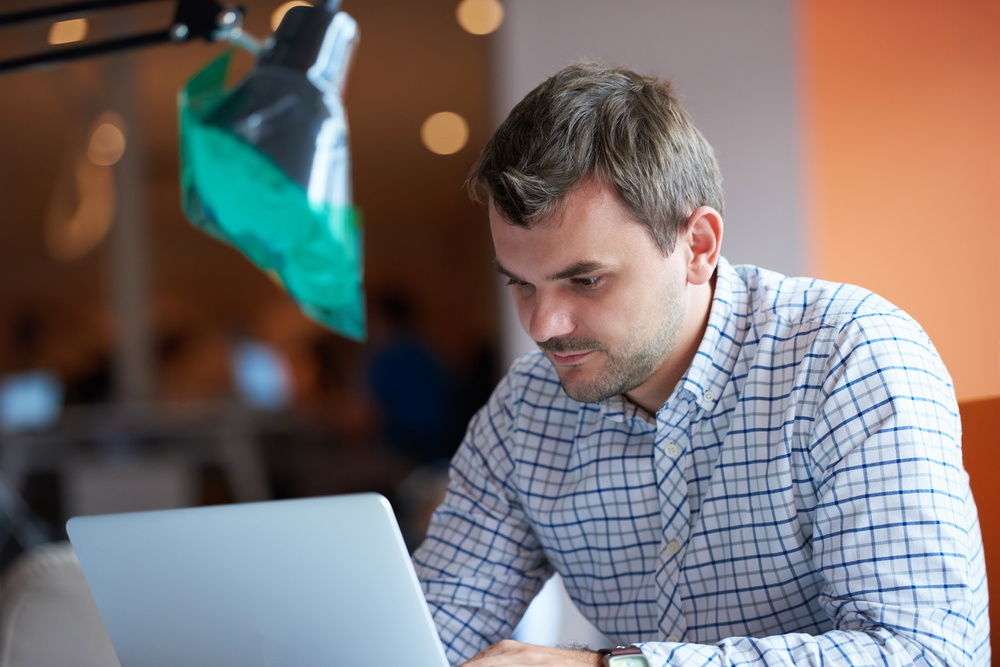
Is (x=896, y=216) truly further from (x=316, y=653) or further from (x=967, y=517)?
(x=316, y=653)

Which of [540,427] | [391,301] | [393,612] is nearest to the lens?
[393,612]

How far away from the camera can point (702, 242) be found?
4.37 feet

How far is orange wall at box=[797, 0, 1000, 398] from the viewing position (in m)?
1.49

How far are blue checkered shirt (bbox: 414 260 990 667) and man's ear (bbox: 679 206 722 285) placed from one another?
0.04 meters

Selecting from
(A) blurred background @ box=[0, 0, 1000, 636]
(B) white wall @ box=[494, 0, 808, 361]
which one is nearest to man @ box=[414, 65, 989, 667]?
(B) white wall @ box=[494, 0, 808, 361]

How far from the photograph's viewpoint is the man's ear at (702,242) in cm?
132

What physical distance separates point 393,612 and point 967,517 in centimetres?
70

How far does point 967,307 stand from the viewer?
1514 millimetres

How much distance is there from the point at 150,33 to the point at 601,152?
22.6 inches

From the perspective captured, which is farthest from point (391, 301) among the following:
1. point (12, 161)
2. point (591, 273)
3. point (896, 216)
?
point (591, 273)

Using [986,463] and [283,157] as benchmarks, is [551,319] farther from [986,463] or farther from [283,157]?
[986,463]

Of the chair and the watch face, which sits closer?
the watch face

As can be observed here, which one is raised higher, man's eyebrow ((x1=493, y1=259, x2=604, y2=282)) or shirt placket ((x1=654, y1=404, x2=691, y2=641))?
man's eyebrow ((x1=493, y1=259, x2=604, y2=282))

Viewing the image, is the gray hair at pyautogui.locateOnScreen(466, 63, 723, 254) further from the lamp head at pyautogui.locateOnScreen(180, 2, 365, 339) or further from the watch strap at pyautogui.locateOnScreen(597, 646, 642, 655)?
the watch strap at pyautogui.locateOnScreen(597, 646, 642, 655)
